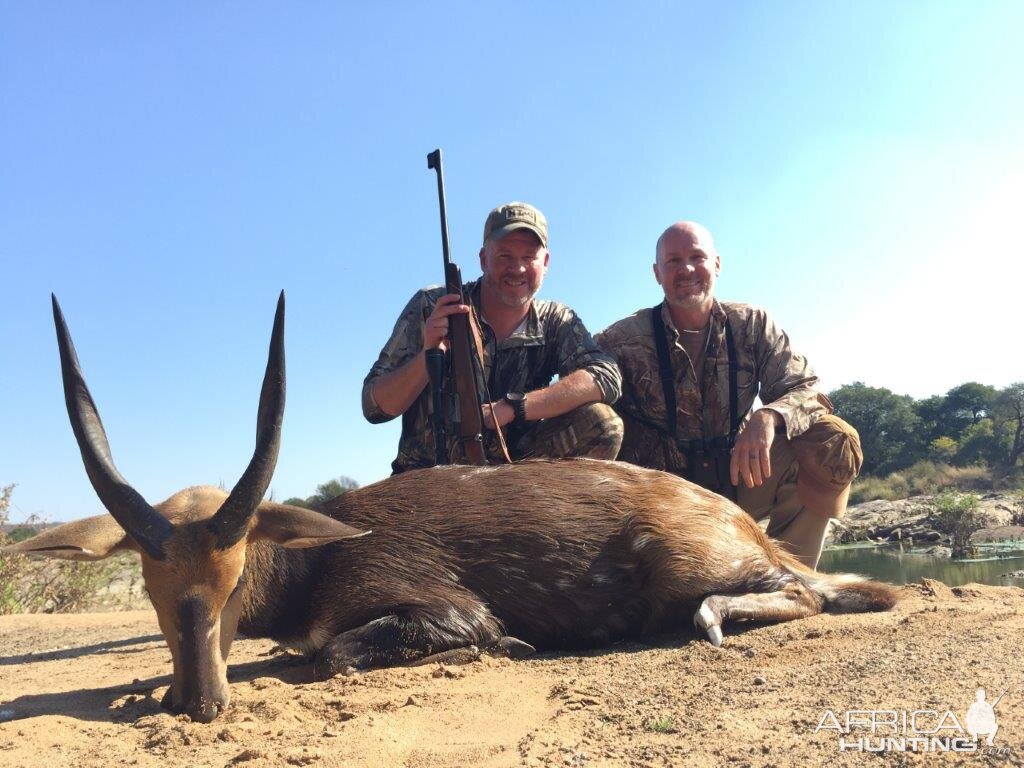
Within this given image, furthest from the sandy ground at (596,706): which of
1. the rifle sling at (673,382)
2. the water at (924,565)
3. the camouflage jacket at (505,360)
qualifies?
the water at (924,565)

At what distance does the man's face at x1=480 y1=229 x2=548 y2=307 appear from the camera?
256 inches

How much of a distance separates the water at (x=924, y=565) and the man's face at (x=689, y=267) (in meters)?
4.05

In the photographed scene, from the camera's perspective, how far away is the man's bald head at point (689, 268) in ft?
22.2

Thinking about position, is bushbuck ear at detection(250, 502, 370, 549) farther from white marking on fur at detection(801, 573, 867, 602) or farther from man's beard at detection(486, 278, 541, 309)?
man's beard at detection(486, 278, 541, 309)

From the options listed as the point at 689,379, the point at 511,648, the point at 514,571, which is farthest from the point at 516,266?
the point at 511,648

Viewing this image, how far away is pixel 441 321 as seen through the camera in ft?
18.8

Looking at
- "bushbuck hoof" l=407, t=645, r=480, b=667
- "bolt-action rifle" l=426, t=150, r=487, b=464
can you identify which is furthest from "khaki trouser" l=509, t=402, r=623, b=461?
"bushbuck hoof" l=407, t=645, r=480, b=667

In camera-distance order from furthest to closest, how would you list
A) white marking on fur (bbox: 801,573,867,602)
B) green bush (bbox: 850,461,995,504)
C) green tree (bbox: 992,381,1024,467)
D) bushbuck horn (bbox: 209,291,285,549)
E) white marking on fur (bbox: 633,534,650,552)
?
green tree (bbox: 992,381,1024,467), green bush (bbox: 850,461,995,504), white marking on fur (bbox: 801,573,867,602), white marking on fur (bbox: 633,534,650,552), bushbuck horn (bbox: 209,291,285,549)

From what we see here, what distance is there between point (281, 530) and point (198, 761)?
129 cm

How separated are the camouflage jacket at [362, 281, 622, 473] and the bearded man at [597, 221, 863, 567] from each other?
0.63 m

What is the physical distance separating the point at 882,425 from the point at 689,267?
31.3 metres

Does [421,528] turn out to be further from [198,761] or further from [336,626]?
[198,761]

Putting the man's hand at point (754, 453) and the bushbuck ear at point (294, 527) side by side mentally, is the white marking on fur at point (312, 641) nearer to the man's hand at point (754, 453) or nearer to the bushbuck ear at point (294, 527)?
the bushbuck ear at point (294, 527)

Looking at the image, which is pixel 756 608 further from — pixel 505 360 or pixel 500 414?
pixel 505 360
